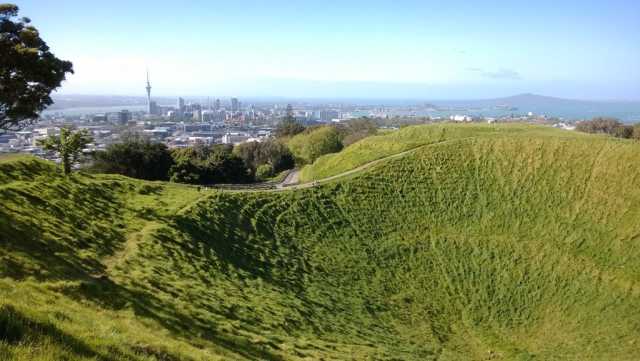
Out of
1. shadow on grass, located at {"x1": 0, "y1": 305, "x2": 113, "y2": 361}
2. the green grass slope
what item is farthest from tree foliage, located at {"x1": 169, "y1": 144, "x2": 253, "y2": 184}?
shadow on grass, located at {"x1": 0, "y1": 305, "x2": 113, "y2": 361}

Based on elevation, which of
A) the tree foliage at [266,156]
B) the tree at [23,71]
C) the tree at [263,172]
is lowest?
the tree at [263,172]

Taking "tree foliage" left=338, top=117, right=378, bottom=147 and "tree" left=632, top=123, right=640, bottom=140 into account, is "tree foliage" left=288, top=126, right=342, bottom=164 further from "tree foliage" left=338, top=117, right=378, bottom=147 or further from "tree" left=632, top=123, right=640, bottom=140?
"tree" left=632, top=123, right=640, bottom=140

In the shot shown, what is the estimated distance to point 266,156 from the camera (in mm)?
85562

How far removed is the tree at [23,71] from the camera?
20438 millimetres

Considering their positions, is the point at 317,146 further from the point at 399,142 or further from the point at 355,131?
the point at 355,131

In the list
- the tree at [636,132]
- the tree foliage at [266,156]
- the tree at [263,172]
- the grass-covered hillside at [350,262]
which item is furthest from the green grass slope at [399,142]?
the tree at [636,132]

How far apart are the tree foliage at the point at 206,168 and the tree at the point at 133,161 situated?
2.58 m

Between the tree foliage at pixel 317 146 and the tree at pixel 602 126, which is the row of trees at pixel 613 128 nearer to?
the tree at pixel 602 126

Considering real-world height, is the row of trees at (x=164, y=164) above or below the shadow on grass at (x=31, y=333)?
below

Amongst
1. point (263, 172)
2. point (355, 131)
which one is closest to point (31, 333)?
point (263, 172)

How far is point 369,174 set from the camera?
4503cm

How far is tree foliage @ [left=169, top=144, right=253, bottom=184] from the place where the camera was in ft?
178

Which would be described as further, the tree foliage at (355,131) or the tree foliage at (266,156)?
the tree foliage at (355,131)

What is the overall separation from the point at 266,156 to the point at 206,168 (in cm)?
2953
